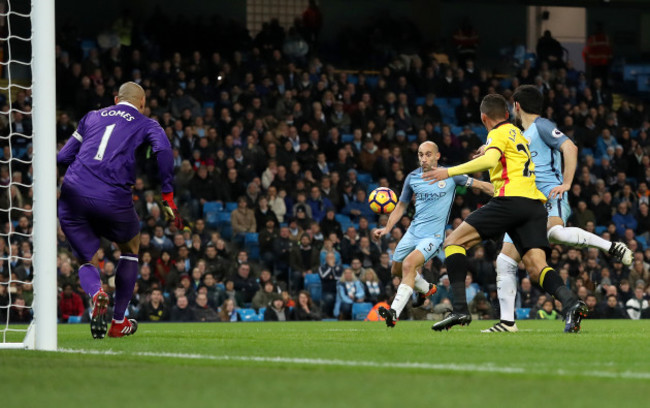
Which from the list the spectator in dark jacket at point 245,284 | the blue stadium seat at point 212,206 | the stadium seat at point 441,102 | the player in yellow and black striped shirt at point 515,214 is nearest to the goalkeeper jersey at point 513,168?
the player in yellow and black striped shirt at point 515,214

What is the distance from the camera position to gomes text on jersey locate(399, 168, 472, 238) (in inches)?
497

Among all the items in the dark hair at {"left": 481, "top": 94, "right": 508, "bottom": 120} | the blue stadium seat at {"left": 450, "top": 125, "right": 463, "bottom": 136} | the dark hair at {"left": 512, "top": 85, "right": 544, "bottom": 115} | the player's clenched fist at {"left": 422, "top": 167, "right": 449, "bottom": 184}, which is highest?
the blue stadium seat at {"left": 450, "top": 125, "right": 463, "bottom": 136}

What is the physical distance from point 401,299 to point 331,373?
19.7ft

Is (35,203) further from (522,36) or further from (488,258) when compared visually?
(522,36)

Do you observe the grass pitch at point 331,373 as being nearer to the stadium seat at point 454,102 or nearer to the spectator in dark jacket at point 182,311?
the spectator in dark jacket at point 182,311

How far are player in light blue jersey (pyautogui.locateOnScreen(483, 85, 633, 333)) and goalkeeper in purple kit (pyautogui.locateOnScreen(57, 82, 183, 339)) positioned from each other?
3.26 metres

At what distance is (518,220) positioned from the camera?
33.0 ft

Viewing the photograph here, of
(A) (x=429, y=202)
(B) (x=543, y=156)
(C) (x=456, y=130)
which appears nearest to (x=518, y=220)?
(B) (x=543, y=156)

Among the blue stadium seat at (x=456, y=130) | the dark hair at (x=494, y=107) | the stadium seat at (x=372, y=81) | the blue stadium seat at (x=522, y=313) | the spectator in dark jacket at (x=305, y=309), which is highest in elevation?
the stadium seat at (x=372, y=81)

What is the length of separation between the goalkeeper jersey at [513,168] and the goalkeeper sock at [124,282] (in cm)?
322

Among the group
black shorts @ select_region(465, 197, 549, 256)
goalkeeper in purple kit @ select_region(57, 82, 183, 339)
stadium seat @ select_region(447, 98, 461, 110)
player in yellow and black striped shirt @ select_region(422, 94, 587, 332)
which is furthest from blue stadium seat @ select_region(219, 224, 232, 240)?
goalkeeper in purple kit @ select_region(57, 82, 183, 339)

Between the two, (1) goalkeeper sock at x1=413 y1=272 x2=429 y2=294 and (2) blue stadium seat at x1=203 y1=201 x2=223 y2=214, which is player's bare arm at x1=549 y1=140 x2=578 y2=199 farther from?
(2) blue stadium seat at x1=203 y1=201 x2=223 y2=214

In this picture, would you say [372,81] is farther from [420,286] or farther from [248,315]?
[420,286]

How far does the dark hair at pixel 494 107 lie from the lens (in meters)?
10.1
